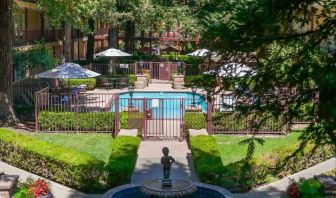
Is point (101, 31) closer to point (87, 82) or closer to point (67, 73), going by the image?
point (87, 82)

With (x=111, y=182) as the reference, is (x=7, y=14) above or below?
above

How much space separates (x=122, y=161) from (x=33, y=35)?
2473cm

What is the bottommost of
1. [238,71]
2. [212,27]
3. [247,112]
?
[247,112]

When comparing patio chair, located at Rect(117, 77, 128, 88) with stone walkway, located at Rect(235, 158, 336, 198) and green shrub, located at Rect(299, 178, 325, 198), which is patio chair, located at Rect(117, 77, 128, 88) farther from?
green shrub, located at Rect(299, 178, 325, 198)

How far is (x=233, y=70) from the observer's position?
5.03m

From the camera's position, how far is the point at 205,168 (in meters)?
13.4

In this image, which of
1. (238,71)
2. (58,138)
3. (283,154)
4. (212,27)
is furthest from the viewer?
(58,138)

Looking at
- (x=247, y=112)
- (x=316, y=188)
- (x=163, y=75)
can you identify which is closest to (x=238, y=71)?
(x=247, y=112)

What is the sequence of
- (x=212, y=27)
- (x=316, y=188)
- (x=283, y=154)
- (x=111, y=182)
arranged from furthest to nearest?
(x=283, y=154), (x=111, y=182), (x=316, y=188), (x=212, y=27)

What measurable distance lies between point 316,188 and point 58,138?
34.3ft

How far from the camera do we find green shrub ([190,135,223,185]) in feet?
43.3

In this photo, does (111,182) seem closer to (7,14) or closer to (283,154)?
(283,154)

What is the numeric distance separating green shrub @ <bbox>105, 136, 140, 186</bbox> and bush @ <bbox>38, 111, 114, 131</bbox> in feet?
8.96

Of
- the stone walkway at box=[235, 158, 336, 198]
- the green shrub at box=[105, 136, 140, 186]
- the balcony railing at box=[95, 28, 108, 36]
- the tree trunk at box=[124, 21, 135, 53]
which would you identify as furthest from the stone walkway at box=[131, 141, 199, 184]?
the balcony railing at box=[95, 28, 108, 36]
